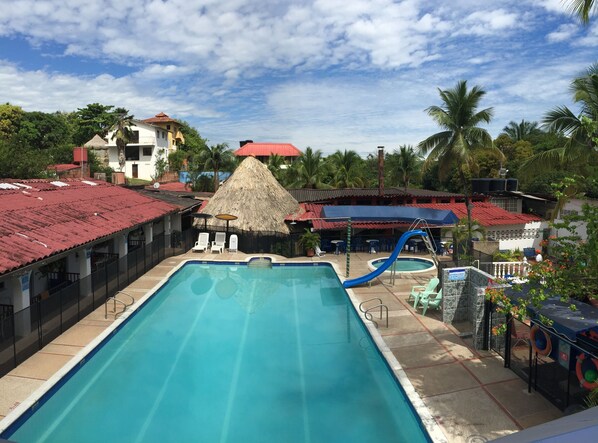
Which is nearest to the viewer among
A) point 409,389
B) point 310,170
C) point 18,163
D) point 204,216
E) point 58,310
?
point 409,389

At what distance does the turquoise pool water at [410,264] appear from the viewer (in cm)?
2438

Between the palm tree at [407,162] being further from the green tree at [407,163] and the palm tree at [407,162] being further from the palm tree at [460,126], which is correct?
the palm tree at [460,126]

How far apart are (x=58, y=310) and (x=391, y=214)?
19263 millimetres

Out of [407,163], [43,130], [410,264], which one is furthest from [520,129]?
[43,130]

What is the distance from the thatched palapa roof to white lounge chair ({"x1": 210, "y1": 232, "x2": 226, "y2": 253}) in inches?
29.1

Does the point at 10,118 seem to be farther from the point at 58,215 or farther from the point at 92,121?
the point at 58,215

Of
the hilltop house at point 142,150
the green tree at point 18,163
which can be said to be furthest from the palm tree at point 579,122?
the hilltop house at point 142,150

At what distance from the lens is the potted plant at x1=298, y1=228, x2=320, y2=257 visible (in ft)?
86.0

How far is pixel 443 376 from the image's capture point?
10.7m

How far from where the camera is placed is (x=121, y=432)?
930 centimetres

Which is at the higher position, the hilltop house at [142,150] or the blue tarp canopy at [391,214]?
the hilltop house at [142,150]

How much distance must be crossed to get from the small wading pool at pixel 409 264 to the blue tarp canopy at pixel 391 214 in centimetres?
243

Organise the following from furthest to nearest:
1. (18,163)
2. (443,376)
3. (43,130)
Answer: (43,130) → (18,163) → (443,376)

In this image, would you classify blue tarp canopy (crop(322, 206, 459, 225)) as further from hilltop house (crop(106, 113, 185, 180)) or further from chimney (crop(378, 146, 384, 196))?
hilltop house (crop(106, 113, 185, 180))
